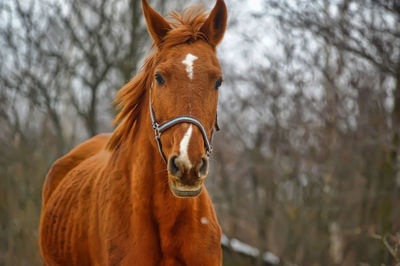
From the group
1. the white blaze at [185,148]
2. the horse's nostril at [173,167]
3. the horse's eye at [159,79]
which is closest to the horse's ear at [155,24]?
the horse's eye at [159,79]

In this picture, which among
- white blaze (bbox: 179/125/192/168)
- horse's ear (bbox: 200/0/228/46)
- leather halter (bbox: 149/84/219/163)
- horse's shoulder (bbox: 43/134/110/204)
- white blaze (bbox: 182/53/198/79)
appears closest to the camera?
white blaze (bbox: 179/125/192/168)

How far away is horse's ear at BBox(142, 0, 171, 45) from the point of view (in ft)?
9.62


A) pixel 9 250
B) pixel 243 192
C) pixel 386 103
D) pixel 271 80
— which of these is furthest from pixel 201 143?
pixel 243 192

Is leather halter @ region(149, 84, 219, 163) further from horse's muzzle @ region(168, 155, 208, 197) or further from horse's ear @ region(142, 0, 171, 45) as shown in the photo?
horse's ear @ region(142, 0, 171, 45)

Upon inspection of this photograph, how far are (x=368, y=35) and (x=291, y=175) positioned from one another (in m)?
3.23

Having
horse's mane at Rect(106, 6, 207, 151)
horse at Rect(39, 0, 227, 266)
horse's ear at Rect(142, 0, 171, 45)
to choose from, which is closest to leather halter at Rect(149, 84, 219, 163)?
horse at Rect(39, 0, 227, 266)

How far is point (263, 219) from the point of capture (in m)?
7.92

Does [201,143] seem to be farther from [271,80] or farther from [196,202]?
[271,80]

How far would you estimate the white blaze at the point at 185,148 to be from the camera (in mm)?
2164

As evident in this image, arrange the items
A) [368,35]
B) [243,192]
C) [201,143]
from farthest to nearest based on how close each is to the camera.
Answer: [243,192] < [368,35] < [201,143]

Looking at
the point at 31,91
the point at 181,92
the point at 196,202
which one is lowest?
the point at 31,91

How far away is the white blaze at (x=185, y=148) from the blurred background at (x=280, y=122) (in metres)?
4.04

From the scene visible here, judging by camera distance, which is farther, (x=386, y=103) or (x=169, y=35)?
(x=386, y=103)

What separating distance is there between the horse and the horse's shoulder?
4.34 ft
